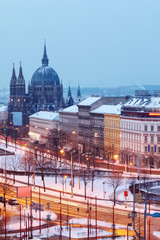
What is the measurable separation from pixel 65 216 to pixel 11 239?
9.67 metres

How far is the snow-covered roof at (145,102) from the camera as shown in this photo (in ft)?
382

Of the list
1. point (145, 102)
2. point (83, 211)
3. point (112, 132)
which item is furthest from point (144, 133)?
point (83, 211)

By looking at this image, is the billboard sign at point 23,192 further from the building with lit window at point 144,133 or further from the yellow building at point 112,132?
the yellow building at point 112,132

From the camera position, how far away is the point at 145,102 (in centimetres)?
11875

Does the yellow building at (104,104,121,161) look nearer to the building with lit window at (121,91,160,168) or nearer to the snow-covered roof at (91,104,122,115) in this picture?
the snow-covered roof at (91,104,122,115)

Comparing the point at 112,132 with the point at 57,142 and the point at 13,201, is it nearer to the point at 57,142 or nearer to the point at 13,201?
the point at 57,142

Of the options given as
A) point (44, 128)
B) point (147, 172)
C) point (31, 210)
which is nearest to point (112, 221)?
point (31, 210)

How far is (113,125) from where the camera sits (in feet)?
439

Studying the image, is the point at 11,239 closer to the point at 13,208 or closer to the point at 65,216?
the point at 65,216

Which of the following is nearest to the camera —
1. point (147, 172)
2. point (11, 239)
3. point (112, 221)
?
point (11, 239)

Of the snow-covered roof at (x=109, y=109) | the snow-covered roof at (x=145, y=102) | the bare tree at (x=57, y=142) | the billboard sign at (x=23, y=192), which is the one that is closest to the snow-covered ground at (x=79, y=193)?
the billboard sign at (x=23, y=192)

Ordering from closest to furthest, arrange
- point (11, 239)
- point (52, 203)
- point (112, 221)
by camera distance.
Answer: point (11, 239) < point (112, 221) < point (52, 203)

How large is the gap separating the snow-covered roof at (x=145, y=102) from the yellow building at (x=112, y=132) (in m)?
7.65

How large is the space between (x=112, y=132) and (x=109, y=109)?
6896 mm
